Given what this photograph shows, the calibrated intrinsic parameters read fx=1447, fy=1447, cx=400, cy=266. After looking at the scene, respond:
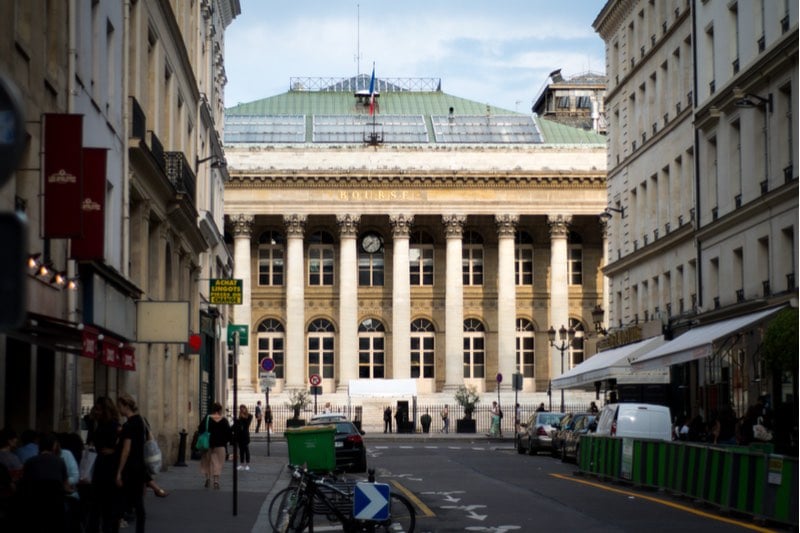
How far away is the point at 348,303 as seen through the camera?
86562mm

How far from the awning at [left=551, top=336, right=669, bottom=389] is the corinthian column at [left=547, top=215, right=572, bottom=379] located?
33.7 m

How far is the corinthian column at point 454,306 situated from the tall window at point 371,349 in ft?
14.3

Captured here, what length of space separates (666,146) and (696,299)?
6616 millimetres

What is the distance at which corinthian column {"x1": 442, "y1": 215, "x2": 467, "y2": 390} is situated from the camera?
85.8 metres

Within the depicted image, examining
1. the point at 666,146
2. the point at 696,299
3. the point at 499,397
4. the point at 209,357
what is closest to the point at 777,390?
the point at 696,299

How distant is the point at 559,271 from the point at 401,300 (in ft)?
31.8

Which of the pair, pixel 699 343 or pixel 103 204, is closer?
pixel 103 204

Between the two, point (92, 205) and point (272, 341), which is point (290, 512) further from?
point (272, 341)

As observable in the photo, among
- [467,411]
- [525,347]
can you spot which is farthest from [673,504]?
Answer: [525,347]

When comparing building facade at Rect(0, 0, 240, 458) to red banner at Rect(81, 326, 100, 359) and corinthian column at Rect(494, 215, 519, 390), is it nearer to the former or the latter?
red banner at Rect(81, 326, 100, 359)

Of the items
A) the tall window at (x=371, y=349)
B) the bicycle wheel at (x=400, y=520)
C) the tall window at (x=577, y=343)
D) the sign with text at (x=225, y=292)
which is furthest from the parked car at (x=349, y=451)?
the tall window at (x=577, y=343)

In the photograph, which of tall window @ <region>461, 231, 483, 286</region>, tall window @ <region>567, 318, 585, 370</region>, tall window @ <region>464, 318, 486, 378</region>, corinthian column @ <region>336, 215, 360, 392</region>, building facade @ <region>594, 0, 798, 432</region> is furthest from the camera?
tall window @ <region>461, 231, 483, 286</region>

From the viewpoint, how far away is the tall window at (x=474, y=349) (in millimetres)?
89750

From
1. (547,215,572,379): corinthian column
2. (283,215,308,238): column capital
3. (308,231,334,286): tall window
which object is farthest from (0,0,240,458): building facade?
(308,231,334,286): tall window
